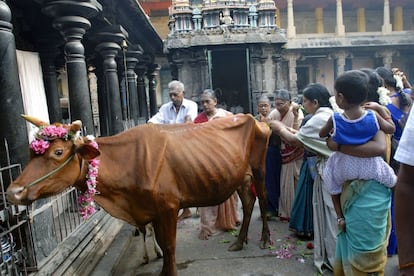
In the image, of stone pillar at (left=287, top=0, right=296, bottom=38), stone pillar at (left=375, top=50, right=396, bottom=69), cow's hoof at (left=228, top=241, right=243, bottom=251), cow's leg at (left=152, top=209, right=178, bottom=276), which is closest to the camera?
cow's leg at (left=152, top=209, right=178, bottom=276)

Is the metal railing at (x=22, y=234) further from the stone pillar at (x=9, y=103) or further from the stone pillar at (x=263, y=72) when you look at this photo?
the stone pillar at (x=263, y=72)

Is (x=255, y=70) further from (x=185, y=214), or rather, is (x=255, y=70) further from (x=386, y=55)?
(x=386, y=55)

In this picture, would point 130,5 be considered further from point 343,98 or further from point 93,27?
point 343,98

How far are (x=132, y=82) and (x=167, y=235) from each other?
8098mm

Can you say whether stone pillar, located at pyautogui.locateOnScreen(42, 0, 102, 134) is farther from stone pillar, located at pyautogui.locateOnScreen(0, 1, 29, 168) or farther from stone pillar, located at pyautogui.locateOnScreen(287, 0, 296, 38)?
stone pillar, located at pyautogui.locateOnScreen(287, 0, 296, 38)

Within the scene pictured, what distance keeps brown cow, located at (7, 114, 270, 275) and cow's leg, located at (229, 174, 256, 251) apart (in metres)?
0.46

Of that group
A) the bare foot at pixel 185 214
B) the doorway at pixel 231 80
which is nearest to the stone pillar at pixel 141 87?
the doorway at pixel 231 80

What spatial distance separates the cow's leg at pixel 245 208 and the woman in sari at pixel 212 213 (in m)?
0.48

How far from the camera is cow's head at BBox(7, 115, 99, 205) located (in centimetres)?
246

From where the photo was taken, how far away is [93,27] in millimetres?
6859

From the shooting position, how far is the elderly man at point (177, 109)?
5.05 m

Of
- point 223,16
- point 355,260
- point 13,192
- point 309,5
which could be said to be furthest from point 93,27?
point 309,5

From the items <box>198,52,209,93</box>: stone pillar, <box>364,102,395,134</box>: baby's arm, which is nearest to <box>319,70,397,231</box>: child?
<box>364,102,395,134</box>: baby's arm

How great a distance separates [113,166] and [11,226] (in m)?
0.89
